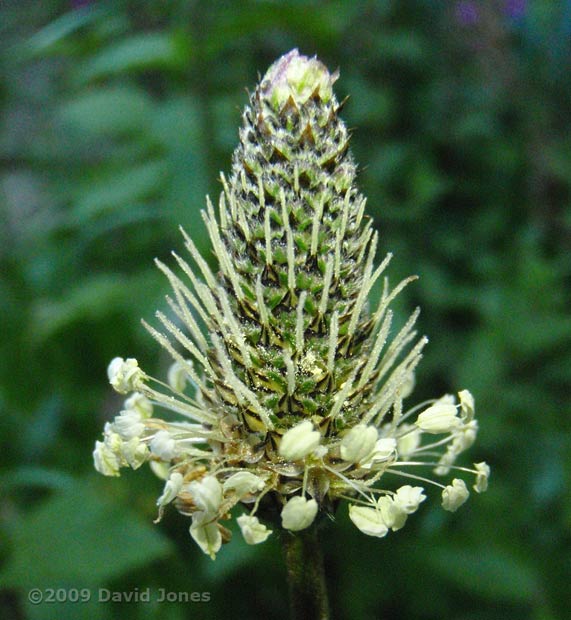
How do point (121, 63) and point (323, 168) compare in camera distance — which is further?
point (121, 63)

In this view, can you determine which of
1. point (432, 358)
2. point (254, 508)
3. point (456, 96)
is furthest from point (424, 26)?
point (254, 508)

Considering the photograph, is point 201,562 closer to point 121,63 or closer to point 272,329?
point 272,329

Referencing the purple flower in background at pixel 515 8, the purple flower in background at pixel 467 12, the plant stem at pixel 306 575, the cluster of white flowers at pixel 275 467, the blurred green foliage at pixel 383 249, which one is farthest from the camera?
the purple flower in background at pixel 467 12

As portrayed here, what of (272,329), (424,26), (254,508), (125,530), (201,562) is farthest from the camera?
(424,26)

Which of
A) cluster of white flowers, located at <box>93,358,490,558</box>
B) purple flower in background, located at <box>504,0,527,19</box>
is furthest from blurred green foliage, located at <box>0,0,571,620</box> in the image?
cluster of white flowers, located at <box>93,358,490,558</box>

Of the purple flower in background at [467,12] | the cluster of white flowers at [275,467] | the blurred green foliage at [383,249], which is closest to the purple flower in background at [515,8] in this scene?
the blurred green foliage at [383,249]

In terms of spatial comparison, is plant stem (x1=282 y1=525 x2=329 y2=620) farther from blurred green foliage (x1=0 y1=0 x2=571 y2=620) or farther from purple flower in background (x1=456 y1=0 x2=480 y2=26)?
purple flower in background (x1=456 y1=0 x2=480 y2=26)

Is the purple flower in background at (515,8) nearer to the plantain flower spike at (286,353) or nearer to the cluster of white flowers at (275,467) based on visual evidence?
the plantain flower spike at (286,353)

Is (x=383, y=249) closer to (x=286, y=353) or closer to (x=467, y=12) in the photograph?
(x=467, y=12)
